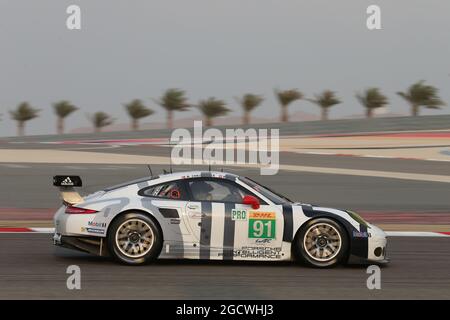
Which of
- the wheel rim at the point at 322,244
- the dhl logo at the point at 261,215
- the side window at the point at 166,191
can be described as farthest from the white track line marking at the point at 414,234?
the side window at the point at 166,191

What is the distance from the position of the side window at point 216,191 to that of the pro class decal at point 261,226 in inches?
10.7

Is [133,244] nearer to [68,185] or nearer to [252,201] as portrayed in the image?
[68,185]

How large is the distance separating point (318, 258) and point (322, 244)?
0.52 ft

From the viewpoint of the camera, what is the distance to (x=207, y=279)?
8578 millimetres

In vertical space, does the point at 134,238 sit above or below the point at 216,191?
below

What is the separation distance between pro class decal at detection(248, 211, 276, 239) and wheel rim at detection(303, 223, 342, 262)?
0.40 metres

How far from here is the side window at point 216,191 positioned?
945 centimetres

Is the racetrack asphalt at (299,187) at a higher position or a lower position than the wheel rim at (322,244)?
higher

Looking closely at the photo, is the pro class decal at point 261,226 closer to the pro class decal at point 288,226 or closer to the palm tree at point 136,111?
the pro class decal at point 288,226

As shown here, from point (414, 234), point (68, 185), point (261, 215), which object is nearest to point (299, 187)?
point (414, 234)

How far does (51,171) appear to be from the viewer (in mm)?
24344

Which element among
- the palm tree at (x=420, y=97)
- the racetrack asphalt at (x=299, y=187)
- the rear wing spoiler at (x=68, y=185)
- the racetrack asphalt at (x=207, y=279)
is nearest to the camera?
the racetrack asphalt at (x=207, y=279)

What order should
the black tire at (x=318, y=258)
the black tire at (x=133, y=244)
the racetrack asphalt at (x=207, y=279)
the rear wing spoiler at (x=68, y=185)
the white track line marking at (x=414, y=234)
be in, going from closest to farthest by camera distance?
the racetrack asphalt at (x=207, y=279) → the black tire at (x=133, y=244) → the black tire at (x=318, y=258) → the rear wing spoiler at (x=68, y=185) → the white track line marking at (x=414, y=234)

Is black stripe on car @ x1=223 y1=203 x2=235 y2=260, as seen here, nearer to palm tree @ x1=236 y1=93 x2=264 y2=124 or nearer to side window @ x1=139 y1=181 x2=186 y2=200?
side window @ x1=139 y1=181 x2=186 y2=200
